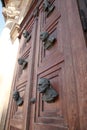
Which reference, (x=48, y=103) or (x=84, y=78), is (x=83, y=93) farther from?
(x=48, y=103)

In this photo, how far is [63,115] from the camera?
0.63 metres

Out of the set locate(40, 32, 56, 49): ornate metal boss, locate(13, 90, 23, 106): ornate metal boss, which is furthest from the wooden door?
locate(40, 32, 56, 49): ornate metal boss

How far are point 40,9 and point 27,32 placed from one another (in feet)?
0.96

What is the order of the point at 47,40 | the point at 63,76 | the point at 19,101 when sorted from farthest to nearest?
the point at 19,101
the point at 47,40
the point at 63,76

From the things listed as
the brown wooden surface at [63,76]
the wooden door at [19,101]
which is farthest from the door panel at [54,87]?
the wooden door at [19,101]

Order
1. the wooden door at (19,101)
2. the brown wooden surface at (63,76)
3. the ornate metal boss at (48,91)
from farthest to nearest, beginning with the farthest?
the wooden door at (19,101)
the ornate metal boss at (48,91)
the brown wooden surface at (63,76)

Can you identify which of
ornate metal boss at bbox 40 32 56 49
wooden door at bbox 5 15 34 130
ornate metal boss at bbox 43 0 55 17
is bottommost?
wooden door at bbox 5 15 34 130

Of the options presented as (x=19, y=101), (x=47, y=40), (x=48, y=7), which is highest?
(x=48, y=7)

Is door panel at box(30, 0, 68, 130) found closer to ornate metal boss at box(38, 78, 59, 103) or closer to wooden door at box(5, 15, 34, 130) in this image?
ornate metal boss at box(38, 78, 59, 103)

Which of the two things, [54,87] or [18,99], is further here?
[18,99]

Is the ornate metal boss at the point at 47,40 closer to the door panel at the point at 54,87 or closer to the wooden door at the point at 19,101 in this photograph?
the door panel at the point at 54,87

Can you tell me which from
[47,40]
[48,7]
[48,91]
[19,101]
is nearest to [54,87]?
[48,91]

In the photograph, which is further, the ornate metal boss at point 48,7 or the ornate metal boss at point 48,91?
the ornate metal boss at point 48,7

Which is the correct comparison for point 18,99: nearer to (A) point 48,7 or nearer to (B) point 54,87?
(B) point 54,87
